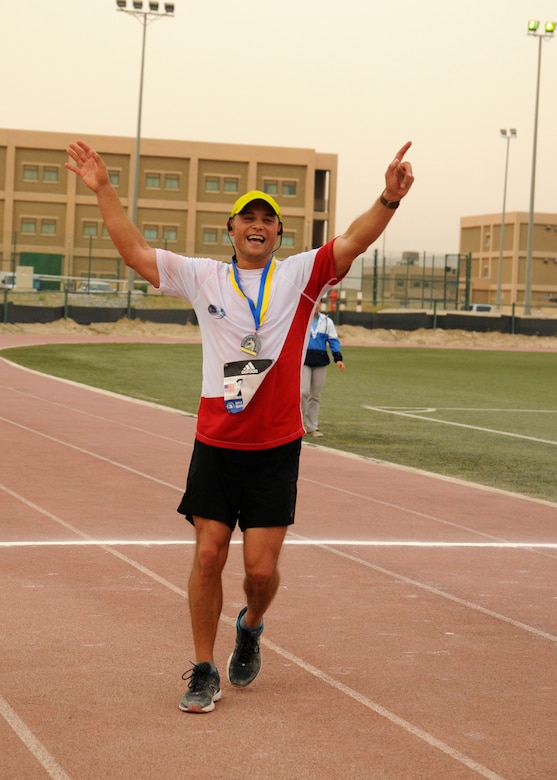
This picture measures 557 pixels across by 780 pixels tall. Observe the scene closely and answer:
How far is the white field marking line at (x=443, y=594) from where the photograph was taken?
22.1 ft

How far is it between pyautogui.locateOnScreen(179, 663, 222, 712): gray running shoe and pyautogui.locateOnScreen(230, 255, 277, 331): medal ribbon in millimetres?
1414

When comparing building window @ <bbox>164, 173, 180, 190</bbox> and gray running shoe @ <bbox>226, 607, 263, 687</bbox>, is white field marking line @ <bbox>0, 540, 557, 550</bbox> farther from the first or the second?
building window @ <bbox>164, 173, 180, 190</bbox>

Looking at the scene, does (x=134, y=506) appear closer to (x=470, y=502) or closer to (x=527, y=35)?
(x=470, y=502)

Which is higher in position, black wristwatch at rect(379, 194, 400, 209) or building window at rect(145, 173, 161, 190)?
building window at rect(145, 173, 161, 190)

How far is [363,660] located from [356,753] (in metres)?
1.34

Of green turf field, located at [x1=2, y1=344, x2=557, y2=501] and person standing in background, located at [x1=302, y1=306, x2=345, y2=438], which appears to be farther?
person standing in background, located at [x1=302, y1=306, x2=345, y2=438]

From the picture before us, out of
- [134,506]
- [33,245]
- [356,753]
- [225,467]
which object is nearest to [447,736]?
[356,753]

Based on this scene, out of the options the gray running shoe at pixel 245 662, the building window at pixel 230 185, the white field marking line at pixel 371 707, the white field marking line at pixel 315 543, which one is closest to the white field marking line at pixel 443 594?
the white field marking line at pixel 315 543

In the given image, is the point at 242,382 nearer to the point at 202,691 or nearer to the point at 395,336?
the point at 202,691

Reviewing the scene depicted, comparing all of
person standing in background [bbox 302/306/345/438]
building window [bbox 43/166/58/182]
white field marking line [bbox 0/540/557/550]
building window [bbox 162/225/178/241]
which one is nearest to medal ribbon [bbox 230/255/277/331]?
white field marking line [bbox 0/540/557/550]

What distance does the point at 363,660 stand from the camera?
237 inches

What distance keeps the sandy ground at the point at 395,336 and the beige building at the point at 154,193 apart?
40.1 metres

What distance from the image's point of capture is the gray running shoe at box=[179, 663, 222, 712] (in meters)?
5.12

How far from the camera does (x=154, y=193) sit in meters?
94.4
